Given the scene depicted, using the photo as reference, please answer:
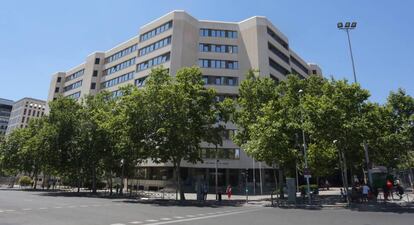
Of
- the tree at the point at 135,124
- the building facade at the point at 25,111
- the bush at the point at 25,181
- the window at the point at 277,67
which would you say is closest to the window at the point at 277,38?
the window at the point at 277,67

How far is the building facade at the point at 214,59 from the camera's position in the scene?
178 feet

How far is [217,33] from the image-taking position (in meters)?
60.8

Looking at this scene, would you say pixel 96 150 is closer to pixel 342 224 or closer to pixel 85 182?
pixel 85 182

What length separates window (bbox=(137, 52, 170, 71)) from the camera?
190 ft

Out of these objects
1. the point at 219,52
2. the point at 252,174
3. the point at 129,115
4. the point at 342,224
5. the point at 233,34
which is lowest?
the point at 342,224

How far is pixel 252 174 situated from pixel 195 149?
23204 millimetres

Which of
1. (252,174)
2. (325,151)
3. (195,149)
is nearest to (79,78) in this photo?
(252,174)

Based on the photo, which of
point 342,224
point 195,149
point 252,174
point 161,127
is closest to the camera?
point 342,224

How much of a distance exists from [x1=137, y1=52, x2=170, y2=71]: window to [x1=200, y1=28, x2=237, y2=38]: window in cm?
832

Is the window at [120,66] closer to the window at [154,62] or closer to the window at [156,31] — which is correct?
the window at [154,62]

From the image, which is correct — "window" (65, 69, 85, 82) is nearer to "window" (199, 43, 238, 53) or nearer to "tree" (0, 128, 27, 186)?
"tree" (0, 128, 27, 186)

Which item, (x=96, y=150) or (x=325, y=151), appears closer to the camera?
(x=325, y=151)

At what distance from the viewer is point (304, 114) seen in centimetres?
2872

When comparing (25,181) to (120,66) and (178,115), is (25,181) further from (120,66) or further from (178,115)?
(178,115)
